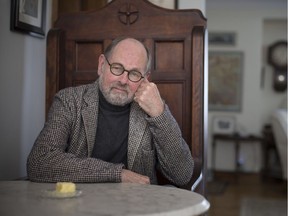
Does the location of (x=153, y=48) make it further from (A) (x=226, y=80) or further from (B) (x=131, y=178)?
(A) (x=226, y=80)

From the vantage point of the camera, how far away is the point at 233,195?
5.54 m

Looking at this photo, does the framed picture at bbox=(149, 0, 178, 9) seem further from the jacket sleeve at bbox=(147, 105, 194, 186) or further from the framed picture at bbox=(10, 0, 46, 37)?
the jacket sleeve at bbox=(147, 105, 194, 186)

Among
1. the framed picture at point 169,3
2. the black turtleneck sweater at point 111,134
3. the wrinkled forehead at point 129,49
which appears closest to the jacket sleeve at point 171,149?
the black turtleneck sweater at point 111,134

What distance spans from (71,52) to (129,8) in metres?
0.37

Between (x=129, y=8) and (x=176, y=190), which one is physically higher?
(x=129, y=8)

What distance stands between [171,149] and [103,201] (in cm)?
60

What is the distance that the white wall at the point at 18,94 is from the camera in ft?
6.75

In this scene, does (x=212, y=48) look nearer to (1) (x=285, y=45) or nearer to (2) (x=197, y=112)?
(1) (x=285, y=45)

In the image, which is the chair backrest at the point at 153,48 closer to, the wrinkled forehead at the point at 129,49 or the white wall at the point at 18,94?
the white wall at the point at 18,94

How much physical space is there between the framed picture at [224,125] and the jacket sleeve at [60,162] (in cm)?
557

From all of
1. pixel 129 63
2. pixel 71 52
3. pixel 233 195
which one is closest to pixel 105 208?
pixel 129 63

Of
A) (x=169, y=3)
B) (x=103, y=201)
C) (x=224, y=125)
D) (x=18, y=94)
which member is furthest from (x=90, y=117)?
(x=224, y=125)

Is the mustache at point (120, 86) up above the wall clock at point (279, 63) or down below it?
below

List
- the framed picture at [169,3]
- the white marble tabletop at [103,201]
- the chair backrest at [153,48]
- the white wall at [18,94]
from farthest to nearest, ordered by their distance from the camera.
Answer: the framed picture at [169,3], the chair backrest at [153,48], the white wall at [18,94], the white marble tabletop at [103,201]
